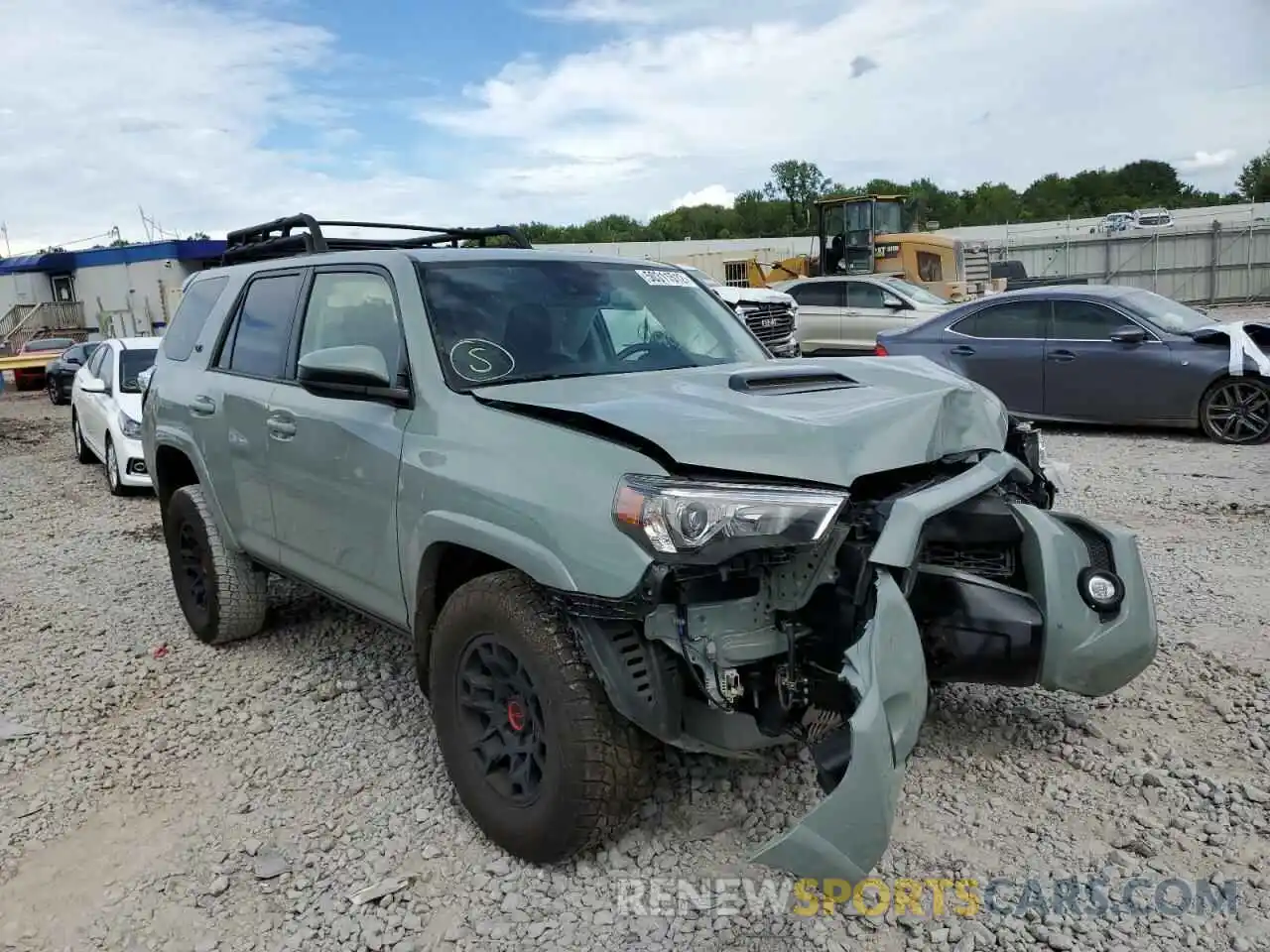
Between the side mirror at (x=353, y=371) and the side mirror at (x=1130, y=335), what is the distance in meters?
8.20

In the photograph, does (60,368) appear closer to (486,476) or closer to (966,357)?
(966,357)

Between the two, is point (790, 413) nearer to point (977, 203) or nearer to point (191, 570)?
point (191, 570)

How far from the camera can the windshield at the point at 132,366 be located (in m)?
9.95

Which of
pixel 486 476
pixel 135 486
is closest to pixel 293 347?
pixel 486 476

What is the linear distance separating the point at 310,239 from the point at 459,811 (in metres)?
2.92

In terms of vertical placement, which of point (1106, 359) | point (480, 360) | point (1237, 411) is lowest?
point (1237, 411)

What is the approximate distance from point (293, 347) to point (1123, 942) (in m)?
3.69

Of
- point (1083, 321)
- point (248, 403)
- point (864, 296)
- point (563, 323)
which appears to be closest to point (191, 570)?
point (248, 403)

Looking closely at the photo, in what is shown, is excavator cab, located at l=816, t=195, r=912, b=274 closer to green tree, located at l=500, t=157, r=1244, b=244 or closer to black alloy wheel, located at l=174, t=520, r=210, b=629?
black alloy wheel, located at l=174, t=520, r=210, b=629

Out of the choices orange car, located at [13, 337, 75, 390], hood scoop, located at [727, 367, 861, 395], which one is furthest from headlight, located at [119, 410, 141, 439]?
orange car, located at [13, 337, 75, 390]

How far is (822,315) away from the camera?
52.6 ft

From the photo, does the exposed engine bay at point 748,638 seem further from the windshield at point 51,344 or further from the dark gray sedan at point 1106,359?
the windshield at point 51,344

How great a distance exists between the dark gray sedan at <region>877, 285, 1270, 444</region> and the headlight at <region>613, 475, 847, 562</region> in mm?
7673

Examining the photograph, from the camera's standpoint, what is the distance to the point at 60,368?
20.6 m
